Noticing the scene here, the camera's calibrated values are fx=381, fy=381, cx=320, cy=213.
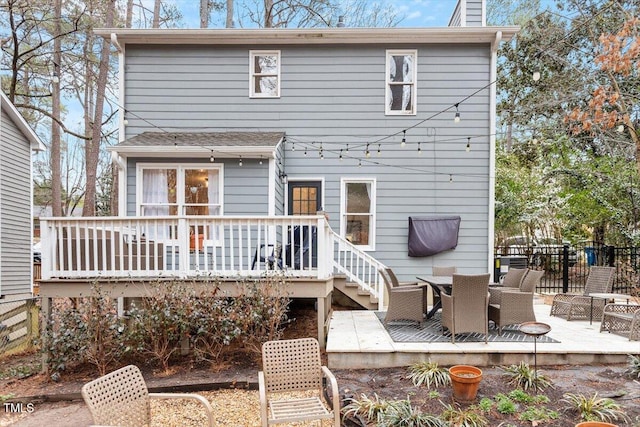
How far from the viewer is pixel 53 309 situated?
554 centimetres

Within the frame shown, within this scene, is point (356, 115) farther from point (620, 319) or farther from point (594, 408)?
point (594, 408)

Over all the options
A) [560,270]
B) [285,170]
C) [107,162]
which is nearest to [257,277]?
[285,170]

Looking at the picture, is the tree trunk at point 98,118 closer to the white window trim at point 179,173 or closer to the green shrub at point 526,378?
the white window trim at point 179,173

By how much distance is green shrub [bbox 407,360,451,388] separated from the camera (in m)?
4.03

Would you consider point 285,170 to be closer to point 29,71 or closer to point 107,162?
point 29,71

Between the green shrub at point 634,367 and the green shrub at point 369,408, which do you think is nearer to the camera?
the green shrub at point 369,408

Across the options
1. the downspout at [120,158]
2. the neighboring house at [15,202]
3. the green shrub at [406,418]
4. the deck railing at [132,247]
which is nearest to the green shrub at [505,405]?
the green shrub at [406,418]

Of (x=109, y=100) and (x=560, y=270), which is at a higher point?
(x=109, y=100)

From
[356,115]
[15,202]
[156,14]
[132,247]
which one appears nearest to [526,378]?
[132,247]

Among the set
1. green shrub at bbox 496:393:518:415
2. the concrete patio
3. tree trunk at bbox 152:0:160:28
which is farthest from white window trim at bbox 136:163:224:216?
tree trunk at bbox 152:0:160:28

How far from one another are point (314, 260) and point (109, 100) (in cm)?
1067

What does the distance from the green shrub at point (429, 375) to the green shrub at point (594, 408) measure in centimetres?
110

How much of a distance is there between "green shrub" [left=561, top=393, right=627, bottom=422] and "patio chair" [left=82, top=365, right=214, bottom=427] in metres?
3.13

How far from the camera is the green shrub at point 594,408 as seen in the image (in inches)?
128
